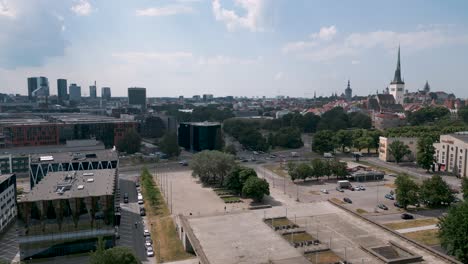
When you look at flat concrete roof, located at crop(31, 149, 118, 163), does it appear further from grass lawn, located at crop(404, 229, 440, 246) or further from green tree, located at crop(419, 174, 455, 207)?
green tree, located at crop(419, 174, 455, 207)

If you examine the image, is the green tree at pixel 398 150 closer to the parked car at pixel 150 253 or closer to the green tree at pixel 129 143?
the green tree at pixel 129 143

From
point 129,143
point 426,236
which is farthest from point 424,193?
point 129,143

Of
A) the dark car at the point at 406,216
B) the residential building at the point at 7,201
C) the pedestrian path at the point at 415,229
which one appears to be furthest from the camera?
the dark car at the point at 406,216

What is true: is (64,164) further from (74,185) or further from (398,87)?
(398,87)

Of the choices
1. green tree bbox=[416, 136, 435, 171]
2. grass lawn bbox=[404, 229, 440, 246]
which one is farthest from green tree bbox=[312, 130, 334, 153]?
grass lawn bbox=[404, 229, 440, 246]

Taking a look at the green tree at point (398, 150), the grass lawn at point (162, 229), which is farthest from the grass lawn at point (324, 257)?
the green tree at point (398, 150)

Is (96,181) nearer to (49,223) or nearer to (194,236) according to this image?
(49,223)

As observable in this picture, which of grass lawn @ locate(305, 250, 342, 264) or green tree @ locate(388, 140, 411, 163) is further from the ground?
green tree @ locate(388, 140, 411, 163)
